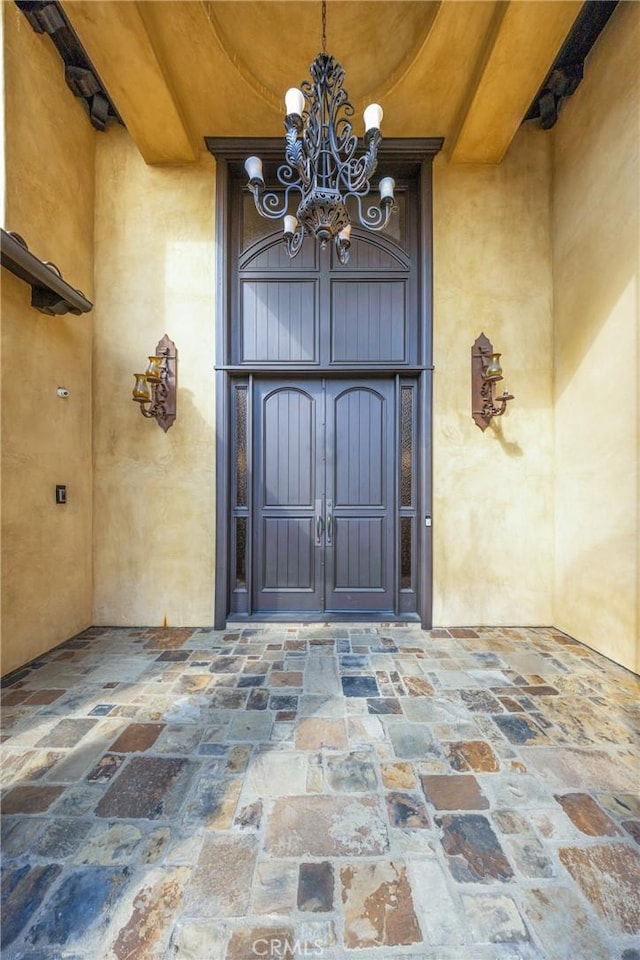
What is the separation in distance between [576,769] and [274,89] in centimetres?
487

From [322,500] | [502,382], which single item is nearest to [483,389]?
[502,382]

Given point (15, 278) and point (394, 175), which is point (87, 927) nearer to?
point (15, 278)

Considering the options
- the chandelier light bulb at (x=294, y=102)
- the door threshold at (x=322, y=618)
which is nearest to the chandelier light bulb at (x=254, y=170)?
the chandelier light bulb at (x=294, y=102)

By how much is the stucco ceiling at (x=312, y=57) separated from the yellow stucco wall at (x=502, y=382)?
426 mm

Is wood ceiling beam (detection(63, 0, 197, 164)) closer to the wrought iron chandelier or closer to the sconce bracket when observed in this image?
the wrought iron chandelier

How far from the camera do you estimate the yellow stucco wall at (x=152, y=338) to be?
11.0 ft

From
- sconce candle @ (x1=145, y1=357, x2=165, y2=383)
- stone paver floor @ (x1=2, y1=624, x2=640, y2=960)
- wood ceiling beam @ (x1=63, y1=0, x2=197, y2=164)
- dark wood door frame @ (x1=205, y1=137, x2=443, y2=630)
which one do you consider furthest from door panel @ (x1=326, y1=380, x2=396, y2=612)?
wood ceiling beam @ (x1=63, y1=0, x2=197, y2=164)

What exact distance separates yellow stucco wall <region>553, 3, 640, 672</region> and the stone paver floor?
0.68 m

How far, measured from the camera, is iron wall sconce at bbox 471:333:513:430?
3.26 m

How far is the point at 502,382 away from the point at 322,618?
8.96 feet

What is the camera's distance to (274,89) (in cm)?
293

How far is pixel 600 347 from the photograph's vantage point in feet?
9.32

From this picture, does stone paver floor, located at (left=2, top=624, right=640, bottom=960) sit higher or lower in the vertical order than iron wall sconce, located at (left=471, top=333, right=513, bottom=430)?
lower

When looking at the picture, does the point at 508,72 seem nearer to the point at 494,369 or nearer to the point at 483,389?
the point at 494,369
